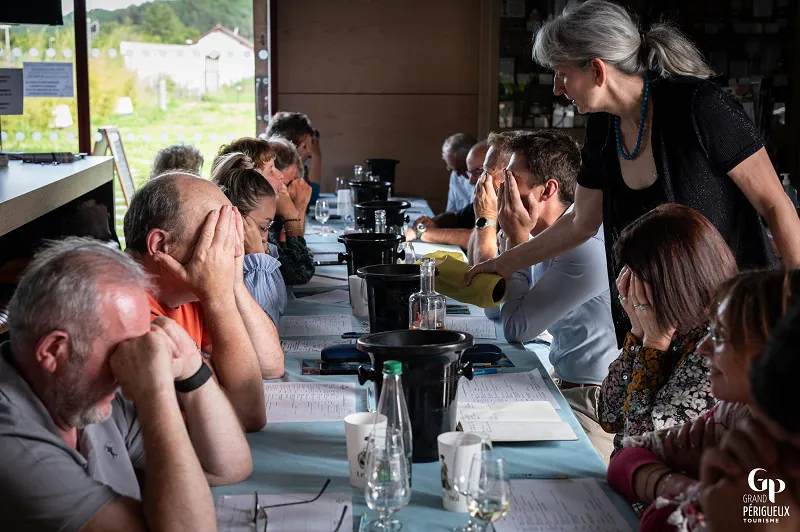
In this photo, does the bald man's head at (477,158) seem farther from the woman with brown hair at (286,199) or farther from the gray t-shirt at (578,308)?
the gray t-shirt at (578,308)

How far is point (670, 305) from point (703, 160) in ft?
2.37

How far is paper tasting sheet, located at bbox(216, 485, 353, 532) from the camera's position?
4.17ft

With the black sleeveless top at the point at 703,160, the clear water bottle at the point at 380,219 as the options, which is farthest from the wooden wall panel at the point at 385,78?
the black sleeveless top at the point at 703,160

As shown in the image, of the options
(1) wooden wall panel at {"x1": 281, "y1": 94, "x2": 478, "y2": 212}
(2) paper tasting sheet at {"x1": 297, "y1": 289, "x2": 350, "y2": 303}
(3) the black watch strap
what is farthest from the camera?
(1) wooden wall panel at {"x1": 281, "y1": 94, "x2": 478, "y2": 212}

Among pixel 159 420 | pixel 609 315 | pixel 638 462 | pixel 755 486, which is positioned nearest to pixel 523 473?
pixel 638 462

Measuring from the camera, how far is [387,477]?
122 centimetres

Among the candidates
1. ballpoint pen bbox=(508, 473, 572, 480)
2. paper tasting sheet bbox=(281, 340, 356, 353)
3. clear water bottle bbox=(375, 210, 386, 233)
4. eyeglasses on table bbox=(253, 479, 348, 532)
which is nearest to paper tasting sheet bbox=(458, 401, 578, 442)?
ballpoint pen bbox=(508, 473, 572, 480)

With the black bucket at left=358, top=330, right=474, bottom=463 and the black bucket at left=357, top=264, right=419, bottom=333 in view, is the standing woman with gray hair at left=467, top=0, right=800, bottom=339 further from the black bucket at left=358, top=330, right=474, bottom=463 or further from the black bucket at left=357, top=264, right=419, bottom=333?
the black bucket at left=358, top=330, right=474, bottom=463

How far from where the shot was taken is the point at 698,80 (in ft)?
7.53

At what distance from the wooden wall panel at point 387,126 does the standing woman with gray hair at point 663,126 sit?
516 cm

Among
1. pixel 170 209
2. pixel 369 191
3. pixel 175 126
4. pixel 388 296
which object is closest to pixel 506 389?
pixel 388 296

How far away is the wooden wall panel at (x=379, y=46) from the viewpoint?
7.41m

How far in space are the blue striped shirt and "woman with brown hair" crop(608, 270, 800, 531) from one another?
1.34m

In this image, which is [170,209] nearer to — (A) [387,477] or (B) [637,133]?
(A) [387,477]
